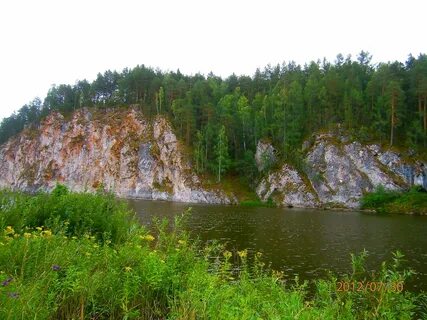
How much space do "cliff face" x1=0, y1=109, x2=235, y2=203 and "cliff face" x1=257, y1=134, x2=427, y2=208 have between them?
2010 cm

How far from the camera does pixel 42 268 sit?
6.11m

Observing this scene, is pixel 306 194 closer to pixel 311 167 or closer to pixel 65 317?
pixel 311 167

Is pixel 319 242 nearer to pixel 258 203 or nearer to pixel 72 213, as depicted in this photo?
pixel 72 213

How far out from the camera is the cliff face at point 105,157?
317ft

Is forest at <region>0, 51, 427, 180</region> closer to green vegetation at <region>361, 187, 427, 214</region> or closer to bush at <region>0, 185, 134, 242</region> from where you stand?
green vegetation at <region>361, 187, 427, 214</region>

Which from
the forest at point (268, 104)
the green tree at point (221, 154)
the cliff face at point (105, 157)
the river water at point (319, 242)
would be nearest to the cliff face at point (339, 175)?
the forest at point (268, 104)

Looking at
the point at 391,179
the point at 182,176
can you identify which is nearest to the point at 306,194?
the point at 391,179

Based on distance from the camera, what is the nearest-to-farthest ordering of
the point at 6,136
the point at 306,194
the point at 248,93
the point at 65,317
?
the point at 65,317 < the point at 306,194 < the point at 248,93 < the point at 6,136

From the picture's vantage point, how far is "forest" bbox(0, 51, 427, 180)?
3164 inches

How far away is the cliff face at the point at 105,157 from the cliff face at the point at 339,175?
20.1 m

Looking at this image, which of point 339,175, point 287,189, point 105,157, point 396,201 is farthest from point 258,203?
point 105,157

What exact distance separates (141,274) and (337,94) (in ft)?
292

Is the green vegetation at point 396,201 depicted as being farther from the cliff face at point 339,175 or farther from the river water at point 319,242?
the river water at point 319,242

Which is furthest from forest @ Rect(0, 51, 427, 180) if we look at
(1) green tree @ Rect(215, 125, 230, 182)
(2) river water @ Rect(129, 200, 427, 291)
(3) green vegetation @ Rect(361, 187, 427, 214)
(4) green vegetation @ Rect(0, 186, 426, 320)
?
(4) green vegetation @ Rect(0, 186, 426, 320)
